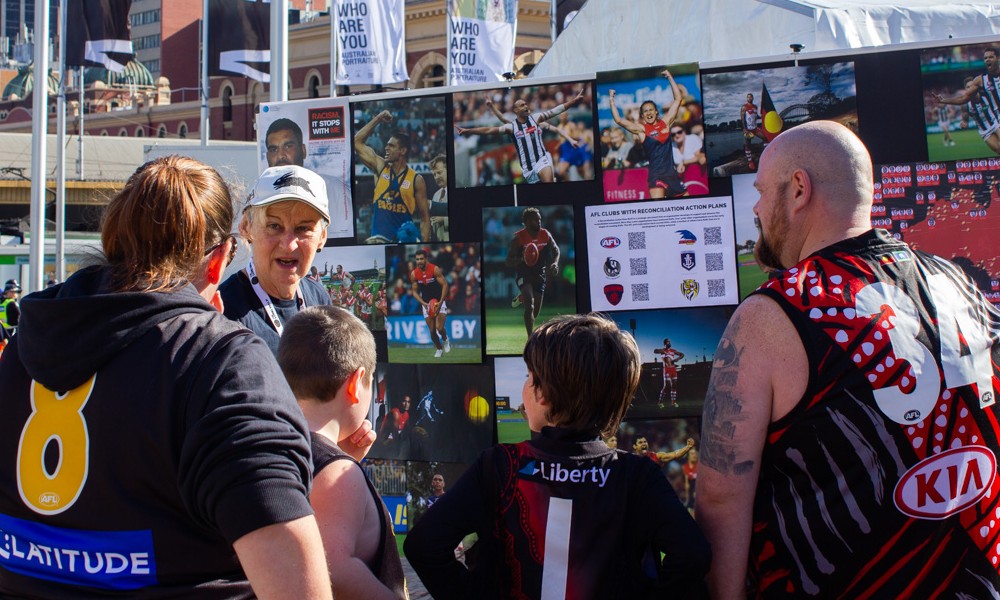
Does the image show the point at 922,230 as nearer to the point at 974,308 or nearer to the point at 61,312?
the point at 974,308

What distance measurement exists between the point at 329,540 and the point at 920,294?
1428mm

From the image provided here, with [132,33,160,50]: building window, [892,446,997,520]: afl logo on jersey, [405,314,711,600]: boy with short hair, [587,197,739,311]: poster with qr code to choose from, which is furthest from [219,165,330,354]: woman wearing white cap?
[132,33,160,50]: building window

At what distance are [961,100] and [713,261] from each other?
111 cm

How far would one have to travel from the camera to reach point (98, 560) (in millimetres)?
1523

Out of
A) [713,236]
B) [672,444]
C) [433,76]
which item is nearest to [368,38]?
[713,236]

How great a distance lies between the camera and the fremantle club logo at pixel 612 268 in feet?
12.8

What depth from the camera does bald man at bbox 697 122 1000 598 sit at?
1965mm

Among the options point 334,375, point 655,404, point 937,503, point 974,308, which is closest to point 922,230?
point 655,404

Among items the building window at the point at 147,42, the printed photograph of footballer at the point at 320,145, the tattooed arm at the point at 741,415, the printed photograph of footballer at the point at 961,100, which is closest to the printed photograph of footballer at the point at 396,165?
the printed photograph of footballer at the point at 320,145

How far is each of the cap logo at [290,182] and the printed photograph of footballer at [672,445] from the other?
1625mm

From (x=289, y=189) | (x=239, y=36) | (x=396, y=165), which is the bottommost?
(x=289, y=189)

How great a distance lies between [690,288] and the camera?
12.6ft

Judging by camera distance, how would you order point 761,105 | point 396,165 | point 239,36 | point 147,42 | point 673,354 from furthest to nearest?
point 147,42 → point 239,36 → point 396,165 → point 673,354 → point 761,105

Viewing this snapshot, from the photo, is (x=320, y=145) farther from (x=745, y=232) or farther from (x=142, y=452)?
(x=142, y=452)
